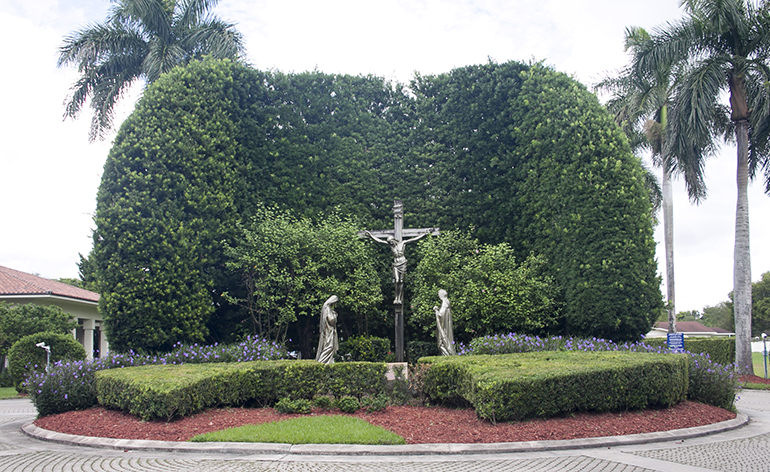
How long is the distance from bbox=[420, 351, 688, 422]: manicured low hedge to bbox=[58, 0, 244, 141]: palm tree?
16.3 metres

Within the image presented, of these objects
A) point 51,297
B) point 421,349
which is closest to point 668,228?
point 421,349

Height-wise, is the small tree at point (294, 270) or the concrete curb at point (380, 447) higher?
the small tree at point (294, 270)

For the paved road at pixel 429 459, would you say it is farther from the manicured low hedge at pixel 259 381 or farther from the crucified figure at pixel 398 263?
the crucified figure at pixel 398 263

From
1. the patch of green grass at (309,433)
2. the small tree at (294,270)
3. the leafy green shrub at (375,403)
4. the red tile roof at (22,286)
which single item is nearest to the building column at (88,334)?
the red tile roof at (22,286)

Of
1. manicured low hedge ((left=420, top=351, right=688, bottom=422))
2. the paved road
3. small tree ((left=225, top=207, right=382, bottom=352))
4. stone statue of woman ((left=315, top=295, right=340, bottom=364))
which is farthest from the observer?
small tree ((left=225, top=207, right=382, bottom=352))

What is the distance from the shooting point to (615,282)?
15.1m

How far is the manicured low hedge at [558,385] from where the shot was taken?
7.74 metres

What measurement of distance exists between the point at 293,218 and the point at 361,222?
250cm

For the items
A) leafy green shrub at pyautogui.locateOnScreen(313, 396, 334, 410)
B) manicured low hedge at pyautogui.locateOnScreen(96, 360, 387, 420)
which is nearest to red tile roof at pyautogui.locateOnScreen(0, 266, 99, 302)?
manicured low hedge at pyautogui.locateOnScreen(96, 360, 387, 420)

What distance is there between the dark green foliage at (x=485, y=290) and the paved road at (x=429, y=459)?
8.49 m

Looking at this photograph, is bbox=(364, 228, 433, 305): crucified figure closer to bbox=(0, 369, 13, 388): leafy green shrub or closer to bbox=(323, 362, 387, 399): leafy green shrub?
bbox=(323, 362, 387, 399): leafy green shrub

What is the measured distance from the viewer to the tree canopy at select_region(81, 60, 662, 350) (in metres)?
15.1

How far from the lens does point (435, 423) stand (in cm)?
813

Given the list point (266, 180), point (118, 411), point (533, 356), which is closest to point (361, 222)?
point (266, 180)
